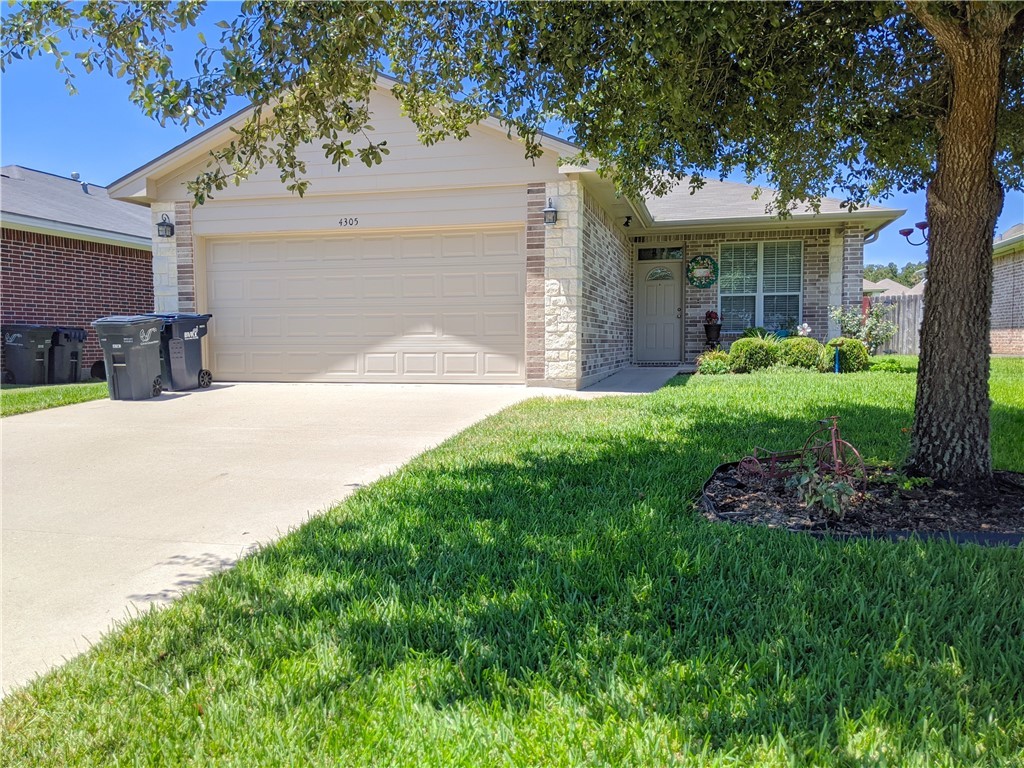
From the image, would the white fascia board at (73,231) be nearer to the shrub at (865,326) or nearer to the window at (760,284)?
the window at (760,284)

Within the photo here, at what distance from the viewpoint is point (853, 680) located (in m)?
1.83

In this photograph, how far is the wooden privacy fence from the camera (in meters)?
18.1

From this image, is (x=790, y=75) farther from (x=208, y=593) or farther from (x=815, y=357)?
(x=815, y=357)

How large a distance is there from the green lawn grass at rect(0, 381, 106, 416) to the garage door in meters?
2.01

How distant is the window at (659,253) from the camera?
46.7 ft

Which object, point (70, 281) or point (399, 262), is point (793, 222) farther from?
point (70, 281)

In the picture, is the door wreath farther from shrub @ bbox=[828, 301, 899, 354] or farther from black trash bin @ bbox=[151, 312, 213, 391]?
black trash bin @ bbox=[151, 312, 213, 391]

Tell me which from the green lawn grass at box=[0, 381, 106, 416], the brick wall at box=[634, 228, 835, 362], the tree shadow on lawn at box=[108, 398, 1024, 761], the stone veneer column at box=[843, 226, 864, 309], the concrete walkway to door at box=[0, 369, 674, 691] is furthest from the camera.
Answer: the brick wall at box=[634, 228, 835, 362]

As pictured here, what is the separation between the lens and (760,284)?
13.8 metres

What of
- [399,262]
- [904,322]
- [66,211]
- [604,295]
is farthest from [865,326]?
[66,211]

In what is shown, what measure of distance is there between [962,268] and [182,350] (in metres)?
9.22

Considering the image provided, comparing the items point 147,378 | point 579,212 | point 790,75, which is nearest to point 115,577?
point 790,75

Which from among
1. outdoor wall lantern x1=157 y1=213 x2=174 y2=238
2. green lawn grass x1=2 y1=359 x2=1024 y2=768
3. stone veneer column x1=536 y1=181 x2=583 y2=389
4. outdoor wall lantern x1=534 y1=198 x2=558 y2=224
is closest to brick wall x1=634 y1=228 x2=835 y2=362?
stone veneer column x1=536 y1=181 x2=583 y2=389

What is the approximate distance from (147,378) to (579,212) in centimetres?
616
